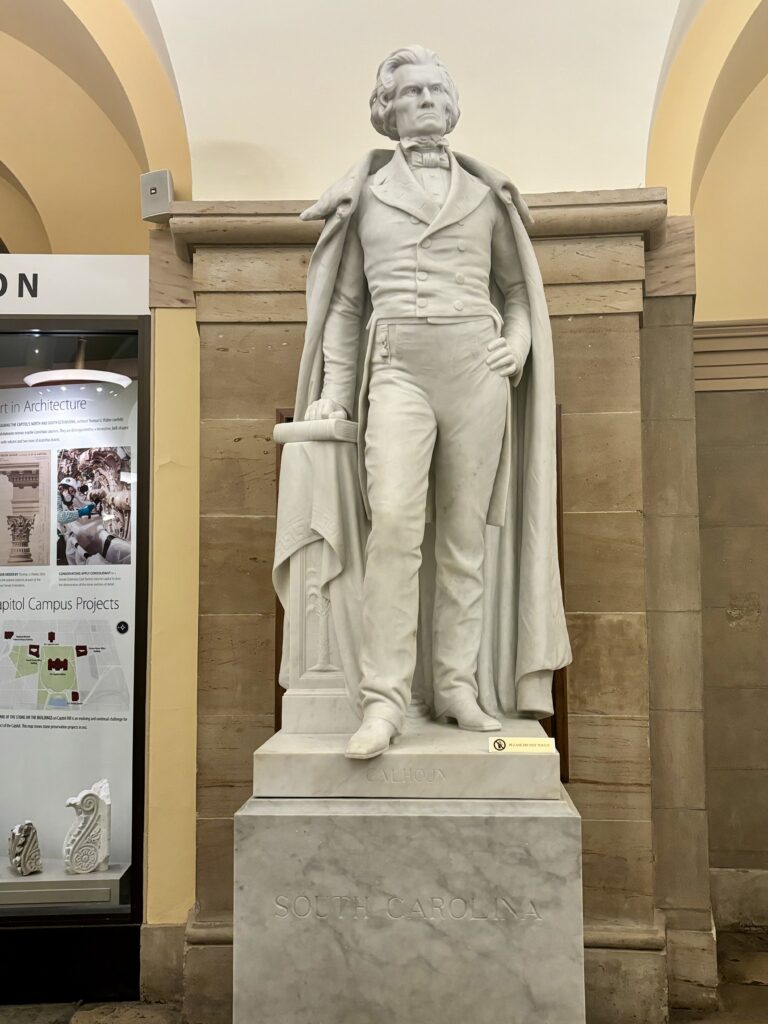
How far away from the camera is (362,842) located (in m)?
2.57

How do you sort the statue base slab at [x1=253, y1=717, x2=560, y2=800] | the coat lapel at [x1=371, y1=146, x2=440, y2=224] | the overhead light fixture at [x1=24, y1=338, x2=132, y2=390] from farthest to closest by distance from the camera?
the overhead light fixture at [x1=24, y1=338, x2=132, y2=390], the coat lapel at [x1=371, y1=146, x2=440, y2=224], the statue base slab at [x1=253, y1=717, x2=560, y2=800]

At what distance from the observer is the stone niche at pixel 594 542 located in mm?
4176

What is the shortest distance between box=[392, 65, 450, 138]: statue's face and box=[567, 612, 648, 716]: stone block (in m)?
2.25

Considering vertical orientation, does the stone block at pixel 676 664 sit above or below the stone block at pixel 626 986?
above

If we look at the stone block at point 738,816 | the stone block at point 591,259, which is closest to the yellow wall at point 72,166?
the stone block at point 591,259

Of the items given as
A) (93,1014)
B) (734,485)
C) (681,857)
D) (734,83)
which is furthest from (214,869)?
(734,83)

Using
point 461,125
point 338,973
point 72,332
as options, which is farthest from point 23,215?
point 338,973

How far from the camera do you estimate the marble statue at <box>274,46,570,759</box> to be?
2.96 m

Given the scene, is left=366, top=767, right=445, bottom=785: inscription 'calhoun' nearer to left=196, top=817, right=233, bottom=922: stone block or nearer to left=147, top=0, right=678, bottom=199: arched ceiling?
left=196, top=817, right=233, bottom=922: stone block

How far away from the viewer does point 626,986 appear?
401 centimetres

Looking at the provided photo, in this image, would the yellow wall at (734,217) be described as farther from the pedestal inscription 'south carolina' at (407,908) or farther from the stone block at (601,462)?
the pedestal inscription 'south carolina' at (407,908)

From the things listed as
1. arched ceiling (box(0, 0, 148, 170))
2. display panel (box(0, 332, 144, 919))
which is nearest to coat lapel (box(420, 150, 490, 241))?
display panel (box(0, 332, 144, 919))

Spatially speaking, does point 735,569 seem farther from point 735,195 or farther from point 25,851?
point 25,851

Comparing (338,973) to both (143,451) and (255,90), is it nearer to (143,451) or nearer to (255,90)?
(143,451)
